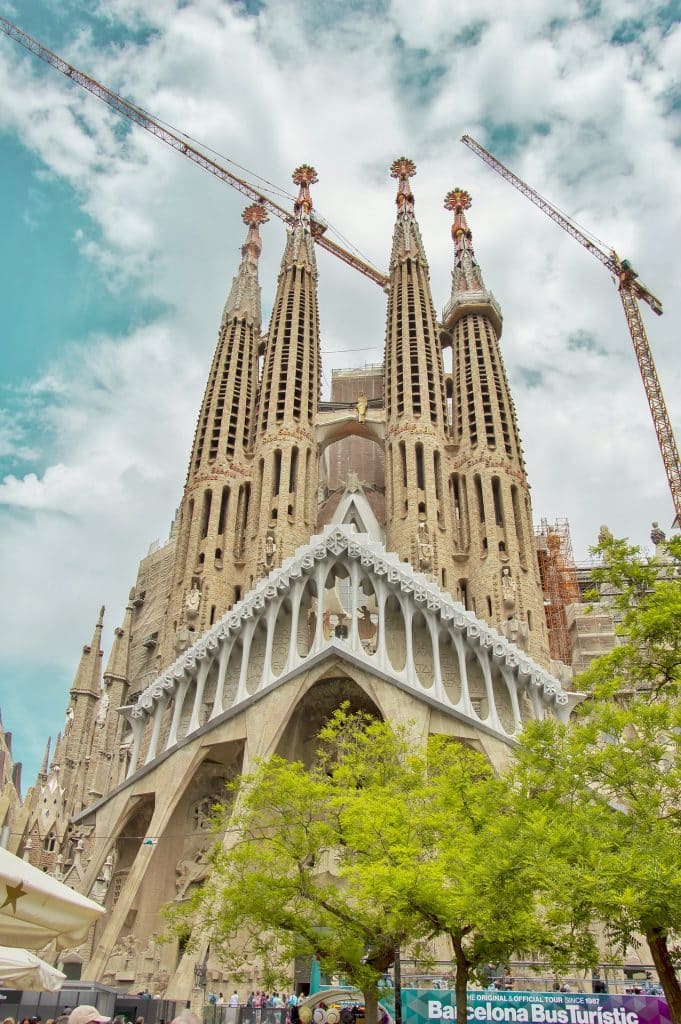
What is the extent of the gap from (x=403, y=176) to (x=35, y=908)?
5573 centimetres

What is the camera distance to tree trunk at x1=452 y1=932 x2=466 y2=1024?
1190 cm

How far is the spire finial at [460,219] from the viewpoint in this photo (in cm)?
5156

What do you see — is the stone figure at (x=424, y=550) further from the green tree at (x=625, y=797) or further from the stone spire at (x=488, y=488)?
the green tree at (x=625, y=797)

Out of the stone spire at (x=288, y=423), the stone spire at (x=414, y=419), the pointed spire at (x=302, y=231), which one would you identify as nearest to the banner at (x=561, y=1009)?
the stone spire at (x=414, y=419)

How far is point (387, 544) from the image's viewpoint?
38.6 meters

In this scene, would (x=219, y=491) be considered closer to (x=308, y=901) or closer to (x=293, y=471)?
(x=293, y=471)

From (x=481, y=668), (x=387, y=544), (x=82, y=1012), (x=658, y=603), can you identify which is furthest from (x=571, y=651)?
(x=82, y=1012)

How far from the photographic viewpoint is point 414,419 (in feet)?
134

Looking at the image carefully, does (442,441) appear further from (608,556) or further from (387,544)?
(608,556)

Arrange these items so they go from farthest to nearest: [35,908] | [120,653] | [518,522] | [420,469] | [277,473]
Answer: [120,653]
[277,473]
[420,469]
[518,522]
[35,908]

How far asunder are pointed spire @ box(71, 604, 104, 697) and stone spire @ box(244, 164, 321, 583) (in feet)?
52.6

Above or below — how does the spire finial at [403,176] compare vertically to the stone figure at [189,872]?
above

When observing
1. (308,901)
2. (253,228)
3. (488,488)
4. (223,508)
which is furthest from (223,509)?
(308,901)

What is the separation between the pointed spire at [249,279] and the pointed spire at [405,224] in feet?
27.4
